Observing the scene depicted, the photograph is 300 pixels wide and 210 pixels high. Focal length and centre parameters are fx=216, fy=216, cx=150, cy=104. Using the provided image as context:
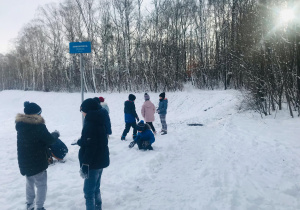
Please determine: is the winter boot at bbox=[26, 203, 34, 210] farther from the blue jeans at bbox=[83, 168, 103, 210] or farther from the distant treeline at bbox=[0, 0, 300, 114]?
the distant treeline at bbox=[0, 0, 300, 114]

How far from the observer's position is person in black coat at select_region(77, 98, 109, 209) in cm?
296

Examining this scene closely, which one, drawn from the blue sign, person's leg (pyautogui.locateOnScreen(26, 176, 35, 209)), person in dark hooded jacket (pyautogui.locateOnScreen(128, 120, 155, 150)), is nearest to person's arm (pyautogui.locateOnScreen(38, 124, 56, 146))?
person's leg (pyautogui.locateOnScreen(26, 176, 35, 209))

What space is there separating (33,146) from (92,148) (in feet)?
3.05

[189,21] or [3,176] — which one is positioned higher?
[189,21]

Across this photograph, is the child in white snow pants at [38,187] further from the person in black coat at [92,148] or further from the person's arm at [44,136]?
the person in black coat at [92,148]

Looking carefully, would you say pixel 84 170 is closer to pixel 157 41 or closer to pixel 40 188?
pixel 40 188

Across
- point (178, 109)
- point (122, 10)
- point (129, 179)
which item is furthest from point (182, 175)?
point (122, 10)

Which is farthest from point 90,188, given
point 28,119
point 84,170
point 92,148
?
point 28,119

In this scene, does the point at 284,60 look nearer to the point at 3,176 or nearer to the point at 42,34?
the point at 3,176

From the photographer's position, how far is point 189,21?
85.9 feet

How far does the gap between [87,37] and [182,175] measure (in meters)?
24.9

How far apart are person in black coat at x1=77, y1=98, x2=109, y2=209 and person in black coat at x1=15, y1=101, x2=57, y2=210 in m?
0.66

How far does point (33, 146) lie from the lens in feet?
10.3

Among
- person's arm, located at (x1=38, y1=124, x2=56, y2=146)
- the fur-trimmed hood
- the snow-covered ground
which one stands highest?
the fur-trimmed hood
